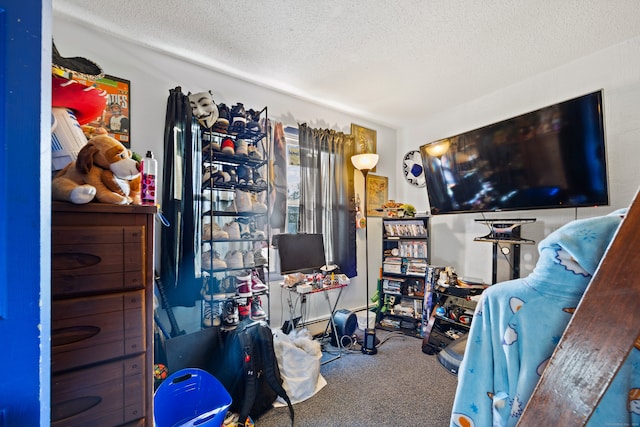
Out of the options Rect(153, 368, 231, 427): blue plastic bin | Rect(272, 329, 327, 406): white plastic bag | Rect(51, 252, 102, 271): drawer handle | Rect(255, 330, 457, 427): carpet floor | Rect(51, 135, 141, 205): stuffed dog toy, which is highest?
Rect(51, 135, 141, 205): stuffed dog toy

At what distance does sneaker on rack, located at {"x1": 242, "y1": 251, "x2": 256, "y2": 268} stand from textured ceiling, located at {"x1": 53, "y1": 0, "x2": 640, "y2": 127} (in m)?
1.60

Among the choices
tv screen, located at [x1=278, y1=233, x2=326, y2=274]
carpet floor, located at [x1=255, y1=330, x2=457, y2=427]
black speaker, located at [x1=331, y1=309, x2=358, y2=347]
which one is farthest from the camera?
black speaker, located at [x1=331, y1=309, x2=358, y2=347]

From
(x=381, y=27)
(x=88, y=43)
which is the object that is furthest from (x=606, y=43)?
(x=88, y=43)

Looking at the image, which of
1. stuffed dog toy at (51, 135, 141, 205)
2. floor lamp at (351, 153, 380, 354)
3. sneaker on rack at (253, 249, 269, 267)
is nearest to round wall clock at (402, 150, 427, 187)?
floor lamp at (351, 153, 380, 354)

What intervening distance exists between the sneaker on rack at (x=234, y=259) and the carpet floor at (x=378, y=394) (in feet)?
3.26

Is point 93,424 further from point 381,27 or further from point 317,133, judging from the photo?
point 317,133

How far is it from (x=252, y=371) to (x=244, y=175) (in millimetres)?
1404

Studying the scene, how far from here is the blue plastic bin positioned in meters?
1.26

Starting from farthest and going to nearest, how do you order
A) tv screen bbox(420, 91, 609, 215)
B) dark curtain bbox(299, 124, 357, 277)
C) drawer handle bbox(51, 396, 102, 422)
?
dark curtain bbox(299, 124, 357, 277)
tv screen bbox(420, 91, 609, 215)
drawer handle bbox(51, 396, 102, 422)

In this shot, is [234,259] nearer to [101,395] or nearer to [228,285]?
[228,285]

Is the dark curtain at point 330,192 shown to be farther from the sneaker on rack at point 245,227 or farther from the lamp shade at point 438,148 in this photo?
the lamp shade at point 438,148

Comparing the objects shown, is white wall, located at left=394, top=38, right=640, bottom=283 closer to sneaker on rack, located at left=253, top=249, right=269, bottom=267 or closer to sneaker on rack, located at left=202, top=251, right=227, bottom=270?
sneaker on rack, located at left=253, top=249, right=269, bottom=267

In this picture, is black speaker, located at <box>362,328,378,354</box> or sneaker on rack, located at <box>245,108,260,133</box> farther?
black speaker, located at <box>362,328,378,354</box>

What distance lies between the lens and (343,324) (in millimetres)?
2453
